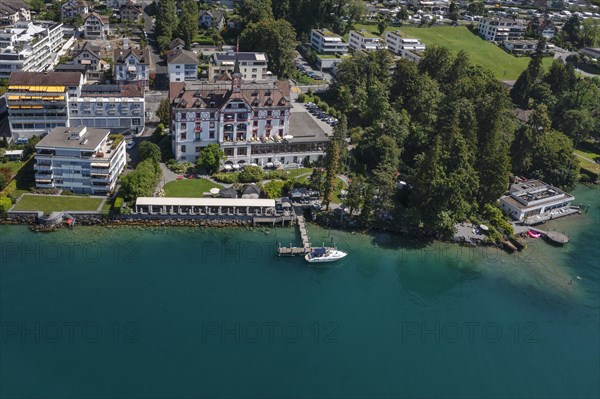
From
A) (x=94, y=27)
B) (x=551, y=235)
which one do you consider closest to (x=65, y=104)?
(x=94, y=27)

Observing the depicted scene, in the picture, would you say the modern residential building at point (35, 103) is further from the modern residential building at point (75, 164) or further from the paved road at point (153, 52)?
the paved road at point (153, 52)

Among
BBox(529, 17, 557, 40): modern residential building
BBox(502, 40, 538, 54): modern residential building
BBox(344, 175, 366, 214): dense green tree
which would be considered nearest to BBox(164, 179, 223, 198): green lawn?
BBox(344, 175, 366, 214): dense green tree

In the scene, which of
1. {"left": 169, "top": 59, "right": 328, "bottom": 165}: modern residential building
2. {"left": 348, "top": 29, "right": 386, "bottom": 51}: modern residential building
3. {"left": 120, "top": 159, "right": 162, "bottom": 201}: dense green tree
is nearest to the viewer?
{"left": 120, "top": 159, "right": 162, "bottom": 201}: dense green tree

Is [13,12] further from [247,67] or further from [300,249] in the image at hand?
[300,249]

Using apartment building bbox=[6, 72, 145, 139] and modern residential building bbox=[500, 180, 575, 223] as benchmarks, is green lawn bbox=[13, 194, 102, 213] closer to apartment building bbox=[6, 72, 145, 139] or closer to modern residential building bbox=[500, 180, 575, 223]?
apartment building bbox=[6, 72, 145, 139]

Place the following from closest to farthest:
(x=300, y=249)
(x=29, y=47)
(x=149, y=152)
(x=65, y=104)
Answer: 1. (x=300, y=249)
2. (x=149, y=152)
3. (x=65, y=104)
4. (x=29, y=47)
